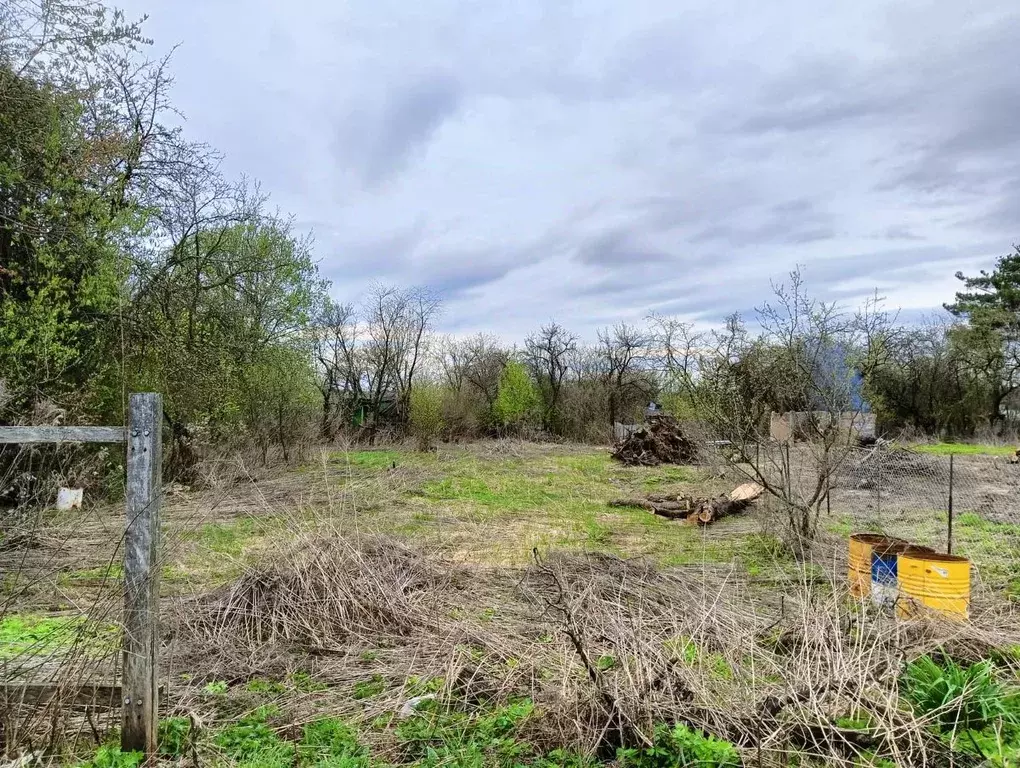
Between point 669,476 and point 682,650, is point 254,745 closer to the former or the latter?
point 682,650

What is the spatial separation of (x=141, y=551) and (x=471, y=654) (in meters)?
1.99

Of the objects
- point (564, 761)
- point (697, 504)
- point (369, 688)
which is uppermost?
point (564, 761)

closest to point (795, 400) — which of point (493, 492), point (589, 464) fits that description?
point (493, 492)

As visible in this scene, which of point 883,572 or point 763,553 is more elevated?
point 883,572

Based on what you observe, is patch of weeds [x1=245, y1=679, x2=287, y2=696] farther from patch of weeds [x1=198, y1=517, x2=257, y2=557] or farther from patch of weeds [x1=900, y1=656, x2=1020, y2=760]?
patch of weeds [x1=198, y1=517, x2=257, y2=557]

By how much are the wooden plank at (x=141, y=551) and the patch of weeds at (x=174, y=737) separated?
26cm

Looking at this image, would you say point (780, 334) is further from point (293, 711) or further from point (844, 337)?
point (293, 711)

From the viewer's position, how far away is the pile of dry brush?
2.83m

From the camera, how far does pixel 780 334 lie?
902 cm

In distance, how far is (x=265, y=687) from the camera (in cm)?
382

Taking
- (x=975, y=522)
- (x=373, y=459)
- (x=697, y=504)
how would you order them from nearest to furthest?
(x=975, y=522), (x=697, y=504), (x=373, y=459)

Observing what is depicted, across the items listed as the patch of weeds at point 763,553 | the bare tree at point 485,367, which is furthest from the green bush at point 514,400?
the patch of weeds at point 763,553

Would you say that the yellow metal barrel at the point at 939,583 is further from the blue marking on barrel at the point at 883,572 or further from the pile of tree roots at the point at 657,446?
the pile of tree roots at the point at 657,446

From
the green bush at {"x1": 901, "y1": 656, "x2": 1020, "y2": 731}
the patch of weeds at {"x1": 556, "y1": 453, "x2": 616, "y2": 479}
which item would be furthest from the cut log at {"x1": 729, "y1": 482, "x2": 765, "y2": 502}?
the green bush at {"x1": 901, "y1": 656, "x2": 1020, "y2": 731}
